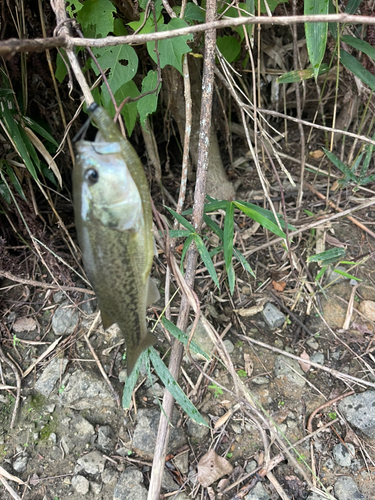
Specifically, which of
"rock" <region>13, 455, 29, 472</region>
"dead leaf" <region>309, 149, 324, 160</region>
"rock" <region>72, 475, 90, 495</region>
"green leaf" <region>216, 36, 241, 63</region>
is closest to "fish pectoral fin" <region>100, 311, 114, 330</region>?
"rock" <region>72, 475, 90, 495</region>

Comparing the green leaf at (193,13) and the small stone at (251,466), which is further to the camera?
the small stone at (251,466)

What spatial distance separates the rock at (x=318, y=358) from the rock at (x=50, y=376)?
1640 mm

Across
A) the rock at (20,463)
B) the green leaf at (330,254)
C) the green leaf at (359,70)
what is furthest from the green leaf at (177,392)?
the green leaf at (359,70)

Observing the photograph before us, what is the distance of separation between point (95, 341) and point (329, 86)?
269 centimetres

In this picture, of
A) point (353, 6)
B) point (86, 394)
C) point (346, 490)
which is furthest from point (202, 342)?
point (353, 6)

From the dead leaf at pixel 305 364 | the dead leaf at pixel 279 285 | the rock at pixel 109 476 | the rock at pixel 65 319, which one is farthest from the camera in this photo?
the dead leaf at pixel 279 285

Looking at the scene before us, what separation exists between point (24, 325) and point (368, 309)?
7.86 ft

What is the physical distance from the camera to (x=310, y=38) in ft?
5.97

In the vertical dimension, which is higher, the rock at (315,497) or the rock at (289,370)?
the rock at (289,370)

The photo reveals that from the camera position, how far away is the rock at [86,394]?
233 centimetres

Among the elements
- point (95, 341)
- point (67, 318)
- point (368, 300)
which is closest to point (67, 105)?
point (67, 318)

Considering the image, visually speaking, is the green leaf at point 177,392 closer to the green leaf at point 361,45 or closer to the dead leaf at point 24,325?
the dead leaf at point 24,325

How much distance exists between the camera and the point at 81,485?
2098 mm

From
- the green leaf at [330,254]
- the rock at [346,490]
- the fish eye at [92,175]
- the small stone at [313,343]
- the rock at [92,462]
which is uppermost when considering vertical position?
the fish eye at [92,175]
